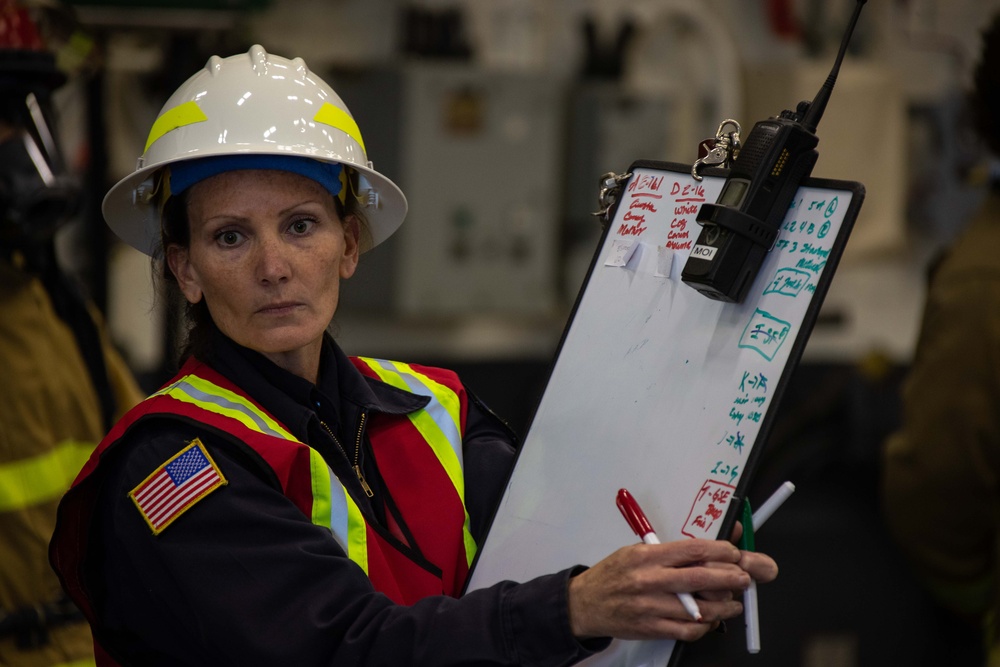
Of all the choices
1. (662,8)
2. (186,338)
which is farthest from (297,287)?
(662,8)

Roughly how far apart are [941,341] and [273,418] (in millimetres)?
1518

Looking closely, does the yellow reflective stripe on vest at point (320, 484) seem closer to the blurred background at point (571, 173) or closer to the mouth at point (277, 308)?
the mouth at point (277, 308)

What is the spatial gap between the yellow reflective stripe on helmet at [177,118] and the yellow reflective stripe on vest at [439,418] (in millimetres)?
446

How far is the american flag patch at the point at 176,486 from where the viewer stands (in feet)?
4.06

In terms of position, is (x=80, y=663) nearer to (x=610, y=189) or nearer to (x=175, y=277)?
(x=175, y=277)

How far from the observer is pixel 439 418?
1.62 metres

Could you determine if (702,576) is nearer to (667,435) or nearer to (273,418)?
(667,435)

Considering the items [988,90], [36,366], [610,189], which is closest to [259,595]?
[610,189]

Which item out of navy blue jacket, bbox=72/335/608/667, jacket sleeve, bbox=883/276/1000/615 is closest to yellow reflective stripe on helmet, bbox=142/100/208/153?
navy blue jacket, bbox=72/335/608/667

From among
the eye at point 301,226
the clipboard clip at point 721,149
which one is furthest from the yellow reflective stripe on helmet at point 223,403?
the clipboard clip at point 721,149

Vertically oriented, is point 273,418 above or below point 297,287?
below

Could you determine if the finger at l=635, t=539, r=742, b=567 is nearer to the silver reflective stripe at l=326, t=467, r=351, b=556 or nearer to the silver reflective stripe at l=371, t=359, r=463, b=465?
the silver reflective stripe at l=326, t=467, r=351, b=556

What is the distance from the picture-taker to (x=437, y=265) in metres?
3.89

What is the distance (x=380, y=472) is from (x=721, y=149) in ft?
1.97
